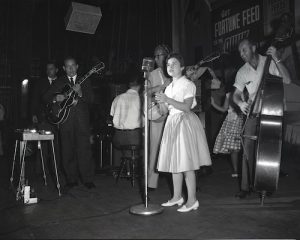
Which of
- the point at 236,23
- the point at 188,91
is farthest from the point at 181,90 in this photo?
the point at 236,23

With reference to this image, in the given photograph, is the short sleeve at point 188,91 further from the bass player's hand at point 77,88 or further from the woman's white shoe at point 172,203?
the bass player's hand at point 77,88

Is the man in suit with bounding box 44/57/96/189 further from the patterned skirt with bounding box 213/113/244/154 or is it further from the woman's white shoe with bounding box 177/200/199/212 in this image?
the patterned skirt with bounding box 213/113/244/154

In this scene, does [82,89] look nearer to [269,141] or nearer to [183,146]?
[183,146]

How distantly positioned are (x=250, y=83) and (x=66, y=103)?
7.45 ft

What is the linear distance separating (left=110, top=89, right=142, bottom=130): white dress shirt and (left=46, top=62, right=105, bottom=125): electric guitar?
0.67 metres

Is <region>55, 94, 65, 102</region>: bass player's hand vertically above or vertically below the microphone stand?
above

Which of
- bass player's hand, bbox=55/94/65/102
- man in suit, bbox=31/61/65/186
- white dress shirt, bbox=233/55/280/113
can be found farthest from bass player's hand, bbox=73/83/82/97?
white dress shirt, bbox=233/55/280/113

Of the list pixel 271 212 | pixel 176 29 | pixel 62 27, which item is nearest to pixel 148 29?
pixel 176 29

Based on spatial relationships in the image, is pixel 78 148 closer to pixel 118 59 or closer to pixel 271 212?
pixel 271 212

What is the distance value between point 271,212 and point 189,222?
85 centimetres

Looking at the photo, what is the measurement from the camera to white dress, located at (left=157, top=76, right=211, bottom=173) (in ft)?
10.8

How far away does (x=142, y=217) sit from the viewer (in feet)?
10.5

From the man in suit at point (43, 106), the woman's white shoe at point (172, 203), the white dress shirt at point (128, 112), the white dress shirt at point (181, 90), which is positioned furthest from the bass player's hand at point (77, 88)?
the woman's white shoe at point (172, 203)

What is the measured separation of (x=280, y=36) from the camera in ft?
11.3
